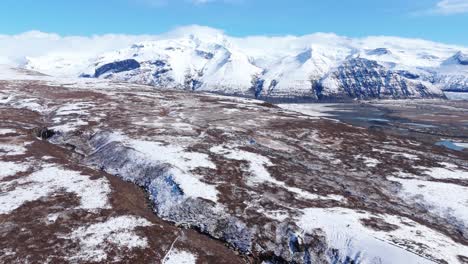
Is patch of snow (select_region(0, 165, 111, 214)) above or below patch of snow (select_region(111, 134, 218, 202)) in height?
below

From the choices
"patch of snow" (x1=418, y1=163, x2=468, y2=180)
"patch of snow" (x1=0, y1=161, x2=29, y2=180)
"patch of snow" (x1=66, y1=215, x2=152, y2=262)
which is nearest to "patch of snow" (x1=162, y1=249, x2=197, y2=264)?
"patch of snow" (x1=66, y1=215, x2=152, y2=262)

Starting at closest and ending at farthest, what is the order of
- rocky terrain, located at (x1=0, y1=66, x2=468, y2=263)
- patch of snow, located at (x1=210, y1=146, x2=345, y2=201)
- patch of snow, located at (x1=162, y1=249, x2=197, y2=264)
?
1. patch of snow, located at (x1=162, y1=249, x2=197, y2=264)
2. rocky terrain, located at (x1=0, y1=66, x2=468, y2=263)
3. patch of snow, located at (x1=210, y1=146, x2=345, y2=201)

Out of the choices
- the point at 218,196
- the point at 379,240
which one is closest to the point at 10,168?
the point at 218,196

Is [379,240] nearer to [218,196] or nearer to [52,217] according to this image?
[218,196]

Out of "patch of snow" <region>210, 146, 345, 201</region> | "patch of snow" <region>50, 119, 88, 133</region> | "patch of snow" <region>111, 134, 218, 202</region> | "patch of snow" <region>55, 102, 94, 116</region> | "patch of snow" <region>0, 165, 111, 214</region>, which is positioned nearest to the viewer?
"patch of snow" <region>0, 165, 111, 214</region>

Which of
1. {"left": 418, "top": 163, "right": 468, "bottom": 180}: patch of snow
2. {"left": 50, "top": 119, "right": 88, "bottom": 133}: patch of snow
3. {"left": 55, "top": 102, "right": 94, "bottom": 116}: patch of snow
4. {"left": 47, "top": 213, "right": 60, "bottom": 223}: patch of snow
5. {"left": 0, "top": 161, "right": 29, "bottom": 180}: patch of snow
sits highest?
{"left": 55, "top": 102, "right": 94, "bottom": 116}: patch of snow

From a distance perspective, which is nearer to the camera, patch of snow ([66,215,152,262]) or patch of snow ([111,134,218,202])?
patch of snow ([66,215,152,262])

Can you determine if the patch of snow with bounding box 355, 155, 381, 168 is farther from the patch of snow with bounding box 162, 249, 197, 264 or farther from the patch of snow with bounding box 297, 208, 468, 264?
the patch of snow with bounding box 162, 249, 197, 264
